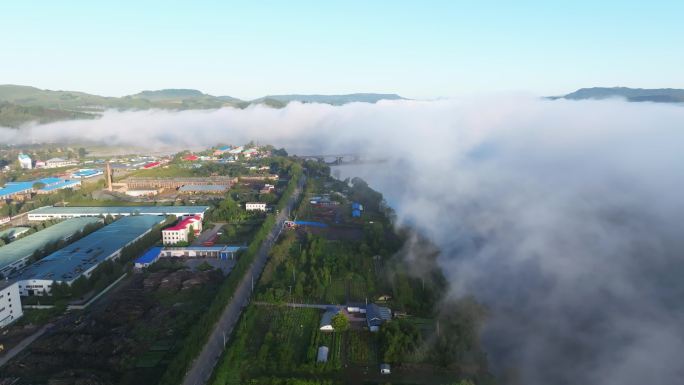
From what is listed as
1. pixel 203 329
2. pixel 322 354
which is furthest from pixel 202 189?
pixel 322 354

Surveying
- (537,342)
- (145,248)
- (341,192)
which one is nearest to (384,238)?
(537,342)

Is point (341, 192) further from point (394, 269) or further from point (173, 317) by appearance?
point (173, 317)

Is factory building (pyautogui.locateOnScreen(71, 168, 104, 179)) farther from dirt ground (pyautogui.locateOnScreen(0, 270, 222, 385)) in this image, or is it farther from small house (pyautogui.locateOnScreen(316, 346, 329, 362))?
small house (pyautogui.locateOnScreen(316, 346, 329, 362))

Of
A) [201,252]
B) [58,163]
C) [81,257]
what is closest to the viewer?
[81,257]

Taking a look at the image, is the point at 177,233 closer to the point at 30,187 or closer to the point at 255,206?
the point at 255,206

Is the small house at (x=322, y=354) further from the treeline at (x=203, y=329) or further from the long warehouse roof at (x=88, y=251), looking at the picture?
→ the long warehouse roof at (x=88, y=251)

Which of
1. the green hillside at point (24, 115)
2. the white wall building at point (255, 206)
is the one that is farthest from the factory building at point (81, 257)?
the green hillside at point (24, 115)
